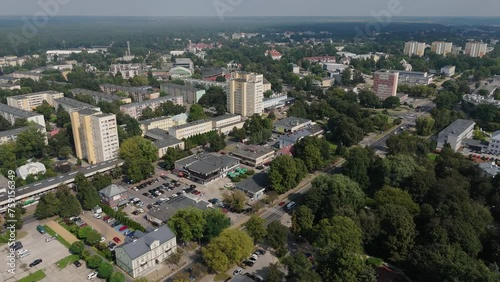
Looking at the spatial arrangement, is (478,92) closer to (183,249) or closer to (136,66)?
(183,249)

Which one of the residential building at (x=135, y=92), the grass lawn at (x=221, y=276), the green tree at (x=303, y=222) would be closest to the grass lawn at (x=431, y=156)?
the green tree at (x=303, y=222)

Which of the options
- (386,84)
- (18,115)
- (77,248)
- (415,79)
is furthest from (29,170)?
(415,79)

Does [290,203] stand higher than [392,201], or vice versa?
[392,201]

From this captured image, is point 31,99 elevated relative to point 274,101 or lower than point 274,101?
elevated

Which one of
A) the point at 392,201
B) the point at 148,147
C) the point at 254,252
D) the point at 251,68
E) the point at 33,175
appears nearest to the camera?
the point at 254,252

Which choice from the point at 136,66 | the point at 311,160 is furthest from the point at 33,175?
the point at 136,66

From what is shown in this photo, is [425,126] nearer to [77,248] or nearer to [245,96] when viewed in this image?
[245,96]

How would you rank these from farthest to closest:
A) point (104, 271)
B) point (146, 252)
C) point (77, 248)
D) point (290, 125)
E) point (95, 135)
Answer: point (290, 125) < point (95, 135) < point (77, 248) < point (146, 252) < point (104, 271)

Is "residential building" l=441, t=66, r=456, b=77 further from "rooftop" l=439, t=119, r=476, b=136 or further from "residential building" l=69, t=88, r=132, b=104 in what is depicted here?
"residential building" l=69, t=88, r=132, b=104
